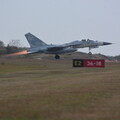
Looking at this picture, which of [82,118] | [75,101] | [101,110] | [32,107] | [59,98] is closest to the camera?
[82,118]

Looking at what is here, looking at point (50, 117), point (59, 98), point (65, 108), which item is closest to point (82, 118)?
point (50, 117)

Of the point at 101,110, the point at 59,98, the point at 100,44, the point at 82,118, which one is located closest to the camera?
the point at 82,118

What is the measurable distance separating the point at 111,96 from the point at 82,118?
620 centimetres

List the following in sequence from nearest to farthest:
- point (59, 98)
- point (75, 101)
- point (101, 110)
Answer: point (101, 110), point (75, 101), point (59, 98)

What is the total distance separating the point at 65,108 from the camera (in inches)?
603

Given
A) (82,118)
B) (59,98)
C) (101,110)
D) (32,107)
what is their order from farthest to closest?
(59,98), (32,107), (101,110), (82,118)

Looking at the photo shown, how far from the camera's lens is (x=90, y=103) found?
16719mm

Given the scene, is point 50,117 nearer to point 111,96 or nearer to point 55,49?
point 111,96

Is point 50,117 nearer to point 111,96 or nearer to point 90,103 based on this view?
point 90,103

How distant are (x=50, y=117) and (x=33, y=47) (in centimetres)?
7032

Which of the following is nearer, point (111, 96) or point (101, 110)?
point (101, 110)

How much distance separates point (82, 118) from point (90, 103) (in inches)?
143

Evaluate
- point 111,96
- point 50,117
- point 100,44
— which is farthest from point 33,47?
point 50,117

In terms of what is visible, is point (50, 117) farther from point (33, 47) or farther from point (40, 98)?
point (33, 47)
